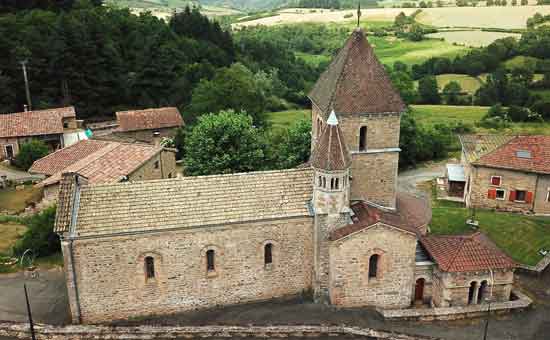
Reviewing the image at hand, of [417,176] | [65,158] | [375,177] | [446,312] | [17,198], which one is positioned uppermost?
[375,177]

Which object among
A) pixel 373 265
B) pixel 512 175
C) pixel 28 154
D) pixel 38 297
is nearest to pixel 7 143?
pixel 28 154

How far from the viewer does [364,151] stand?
106 feet

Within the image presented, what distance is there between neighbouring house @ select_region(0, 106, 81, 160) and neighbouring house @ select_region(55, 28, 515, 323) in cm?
3759

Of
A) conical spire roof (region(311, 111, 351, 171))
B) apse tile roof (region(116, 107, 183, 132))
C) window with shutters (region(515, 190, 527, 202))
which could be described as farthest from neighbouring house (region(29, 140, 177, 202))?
window with shutters (region(515, 190, 527, 202))

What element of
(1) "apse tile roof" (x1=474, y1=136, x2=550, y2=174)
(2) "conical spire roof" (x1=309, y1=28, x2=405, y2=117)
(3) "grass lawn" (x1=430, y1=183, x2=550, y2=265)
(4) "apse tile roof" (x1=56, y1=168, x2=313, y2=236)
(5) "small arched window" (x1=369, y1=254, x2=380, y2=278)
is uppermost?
(2) "conical spire roof" (x1=309, y1=28, x2=405, y2=117)

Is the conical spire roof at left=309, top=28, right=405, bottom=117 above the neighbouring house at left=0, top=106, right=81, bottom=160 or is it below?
above

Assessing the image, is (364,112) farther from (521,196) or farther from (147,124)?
(147,124)

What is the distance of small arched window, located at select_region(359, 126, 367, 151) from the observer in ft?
105

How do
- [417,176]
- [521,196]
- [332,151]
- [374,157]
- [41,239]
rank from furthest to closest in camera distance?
[417,176] → [521,196] → [41,239] → [374,157] → [332,151]

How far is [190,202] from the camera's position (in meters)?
29.1

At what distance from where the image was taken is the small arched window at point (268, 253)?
30047 millimetres

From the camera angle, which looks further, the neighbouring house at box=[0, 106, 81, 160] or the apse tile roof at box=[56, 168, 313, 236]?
the neighbouring house at box=[0, 106, 81, 160]

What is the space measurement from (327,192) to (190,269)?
9116mm

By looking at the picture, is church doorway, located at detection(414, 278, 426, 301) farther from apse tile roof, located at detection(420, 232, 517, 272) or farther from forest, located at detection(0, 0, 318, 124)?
forest, located at detection(0, 0, 318, 124)
